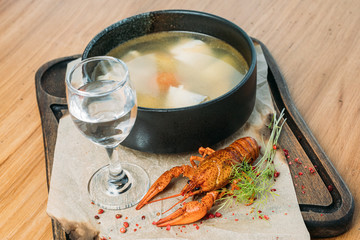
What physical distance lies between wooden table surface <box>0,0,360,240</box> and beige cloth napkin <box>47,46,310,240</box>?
8 cm

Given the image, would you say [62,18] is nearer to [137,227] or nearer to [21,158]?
[21,158]

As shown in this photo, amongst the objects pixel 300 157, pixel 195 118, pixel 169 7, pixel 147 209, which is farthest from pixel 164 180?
pixel 169 7

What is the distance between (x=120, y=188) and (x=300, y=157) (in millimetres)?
535

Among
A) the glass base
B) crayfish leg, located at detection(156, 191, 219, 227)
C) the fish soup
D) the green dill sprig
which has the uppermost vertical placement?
the fish soup

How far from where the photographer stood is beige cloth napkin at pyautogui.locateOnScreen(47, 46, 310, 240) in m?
1.12

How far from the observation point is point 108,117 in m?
1.02

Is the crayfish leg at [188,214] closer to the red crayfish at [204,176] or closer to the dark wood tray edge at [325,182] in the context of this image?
Result: the red crayfish at [204,176]

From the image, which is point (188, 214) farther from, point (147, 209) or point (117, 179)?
point (117, 179)

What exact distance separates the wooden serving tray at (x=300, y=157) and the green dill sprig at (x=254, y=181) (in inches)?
2.5

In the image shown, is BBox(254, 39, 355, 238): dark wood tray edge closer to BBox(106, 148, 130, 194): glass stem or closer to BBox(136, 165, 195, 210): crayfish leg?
BBox(136, 165, 195, 210): crayfish leg

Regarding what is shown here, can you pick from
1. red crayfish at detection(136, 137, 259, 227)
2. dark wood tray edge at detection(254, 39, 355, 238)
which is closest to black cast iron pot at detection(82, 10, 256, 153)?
red crayfish at detection(136, 137, 259, 227)

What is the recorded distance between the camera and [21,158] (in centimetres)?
138

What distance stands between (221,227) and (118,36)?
29.0 inches

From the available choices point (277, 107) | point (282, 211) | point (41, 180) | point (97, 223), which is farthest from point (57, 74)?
point (282, 211)
